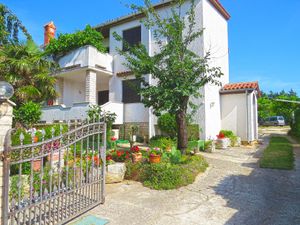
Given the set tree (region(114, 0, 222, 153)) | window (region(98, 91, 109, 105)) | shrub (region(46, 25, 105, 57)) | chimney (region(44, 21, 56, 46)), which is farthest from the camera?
chimney (region(44, 21, 56, 46))

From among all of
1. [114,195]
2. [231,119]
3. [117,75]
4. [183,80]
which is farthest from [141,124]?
[114,195]

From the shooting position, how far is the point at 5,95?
11.0ft

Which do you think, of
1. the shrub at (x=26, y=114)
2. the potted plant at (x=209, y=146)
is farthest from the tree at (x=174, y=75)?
the shrub at (x=26, y=114)

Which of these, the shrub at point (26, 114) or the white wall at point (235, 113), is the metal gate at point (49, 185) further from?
the white wall at point (235, 113)

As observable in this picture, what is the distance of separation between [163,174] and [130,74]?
9.79 m

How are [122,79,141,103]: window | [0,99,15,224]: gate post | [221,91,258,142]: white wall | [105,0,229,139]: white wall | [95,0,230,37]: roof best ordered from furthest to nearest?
[122,79,141,103]: window → [95,0,230,37]: roof → [221,91,258,142]: white wall → [105,0,229,139]: white wall → [0,99,15,224]: gate post

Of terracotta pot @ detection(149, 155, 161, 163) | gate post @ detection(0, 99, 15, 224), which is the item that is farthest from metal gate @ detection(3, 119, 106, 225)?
terracotta pot @ detection(149, 155, 161, 163)

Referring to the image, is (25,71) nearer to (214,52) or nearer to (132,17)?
(132,17)

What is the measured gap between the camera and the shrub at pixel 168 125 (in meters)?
12.7

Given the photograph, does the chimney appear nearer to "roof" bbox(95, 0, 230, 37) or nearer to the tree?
"roof" bbox(95, 0, 230, 37)

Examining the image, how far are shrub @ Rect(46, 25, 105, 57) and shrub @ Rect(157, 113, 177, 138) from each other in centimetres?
694

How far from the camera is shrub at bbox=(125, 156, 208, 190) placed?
635 cm

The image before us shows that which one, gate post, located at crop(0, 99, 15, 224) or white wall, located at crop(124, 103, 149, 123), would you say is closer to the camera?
gate post, located at crop(0, 99, 15, 224)

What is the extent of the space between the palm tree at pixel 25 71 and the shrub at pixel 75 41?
336 cm
